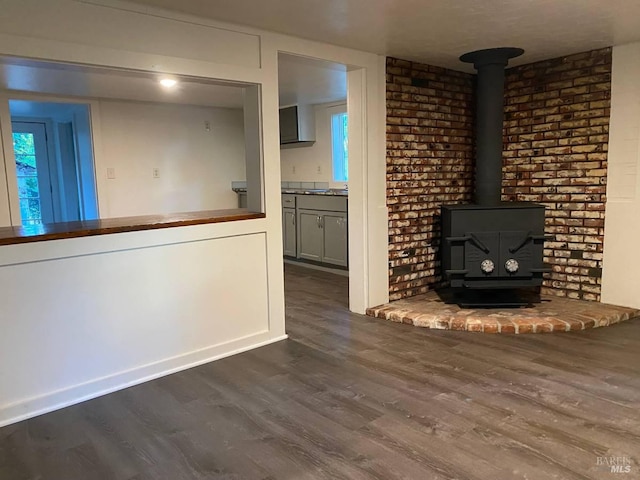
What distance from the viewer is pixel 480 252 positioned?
3.64 meters

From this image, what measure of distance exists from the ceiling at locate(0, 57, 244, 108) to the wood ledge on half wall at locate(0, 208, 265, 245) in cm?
95

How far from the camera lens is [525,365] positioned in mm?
2803

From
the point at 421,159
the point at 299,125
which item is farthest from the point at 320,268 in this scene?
the point at 421,159

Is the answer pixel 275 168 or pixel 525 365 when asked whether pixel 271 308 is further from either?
pixel 525 365

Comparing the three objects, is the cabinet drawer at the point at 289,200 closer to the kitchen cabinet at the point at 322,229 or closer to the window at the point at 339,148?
the kitchen cabinet at the point at 322,229

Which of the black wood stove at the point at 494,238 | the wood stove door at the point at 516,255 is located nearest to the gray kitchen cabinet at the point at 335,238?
the black wood stove at the point at 494,238

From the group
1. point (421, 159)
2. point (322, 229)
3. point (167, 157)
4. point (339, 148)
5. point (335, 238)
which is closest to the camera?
point (421, 159)

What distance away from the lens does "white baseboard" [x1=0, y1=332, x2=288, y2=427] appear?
233 cm

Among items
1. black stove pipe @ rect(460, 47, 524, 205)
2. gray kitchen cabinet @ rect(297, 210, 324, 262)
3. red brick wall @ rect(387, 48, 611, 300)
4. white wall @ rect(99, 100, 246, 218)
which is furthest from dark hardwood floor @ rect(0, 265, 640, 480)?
white wall @ rect(99, 100, 246, 218)

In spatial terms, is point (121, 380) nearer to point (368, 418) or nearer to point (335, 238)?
point (368, 418)

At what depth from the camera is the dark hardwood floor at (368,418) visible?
1896 millimetres

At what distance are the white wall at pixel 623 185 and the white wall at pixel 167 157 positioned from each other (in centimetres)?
426

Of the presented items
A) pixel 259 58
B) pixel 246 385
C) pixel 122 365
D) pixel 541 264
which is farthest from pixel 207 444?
pixel 541 264

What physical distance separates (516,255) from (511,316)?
45cm
